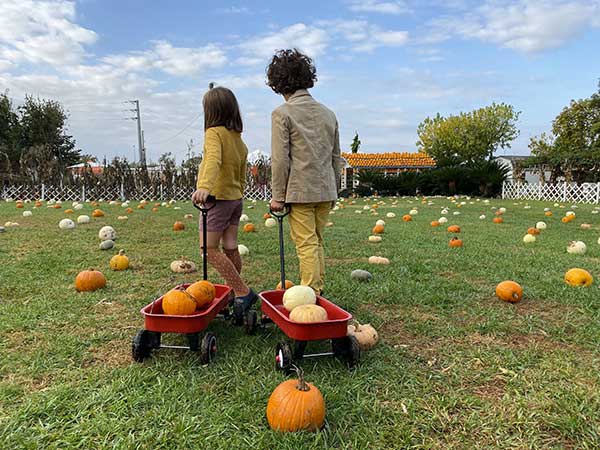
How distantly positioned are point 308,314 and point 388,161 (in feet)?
114

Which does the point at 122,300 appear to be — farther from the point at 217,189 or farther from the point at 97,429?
the point at 97,429

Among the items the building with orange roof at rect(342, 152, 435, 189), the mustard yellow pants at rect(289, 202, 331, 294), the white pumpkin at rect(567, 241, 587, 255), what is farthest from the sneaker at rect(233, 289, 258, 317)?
the building with orange roof at rect(342, 152, 435, 189)

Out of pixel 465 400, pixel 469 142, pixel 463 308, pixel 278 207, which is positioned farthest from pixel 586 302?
pixel 469 142

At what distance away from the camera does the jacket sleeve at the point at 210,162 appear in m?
2.85

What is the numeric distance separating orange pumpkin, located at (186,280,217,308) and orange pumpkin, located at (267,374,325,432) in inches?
36.6

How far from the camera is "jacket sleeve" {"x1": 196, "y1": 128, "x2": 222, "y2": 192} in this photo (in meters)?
2.85

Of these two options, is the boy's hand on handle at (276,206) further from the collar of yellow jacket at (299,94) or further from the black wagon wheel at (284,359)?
the black wagon wheel at (284,359)

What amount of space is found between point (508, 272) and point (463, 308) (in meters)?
1.34

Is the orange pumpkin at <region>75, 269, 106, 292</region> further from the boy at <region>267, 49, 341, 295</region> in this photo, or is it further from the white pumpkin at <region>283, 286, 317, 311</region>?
the white pumpkin at <region>283, 286, 317, 311</region>

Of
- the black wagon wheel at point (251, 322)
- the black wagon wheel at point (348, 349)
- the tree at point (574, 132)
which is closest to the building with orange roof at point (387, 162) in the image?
the tree at point (574, 132)

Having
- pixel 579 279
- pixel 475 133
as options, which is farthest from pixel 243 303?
pixel 475 133

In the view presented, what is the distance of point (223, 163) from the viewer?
319cm

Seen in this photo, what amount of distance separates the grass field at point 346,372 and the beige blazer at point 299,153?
2.97 feet

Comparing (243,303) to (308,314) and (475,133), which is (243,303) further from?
(475,133)
